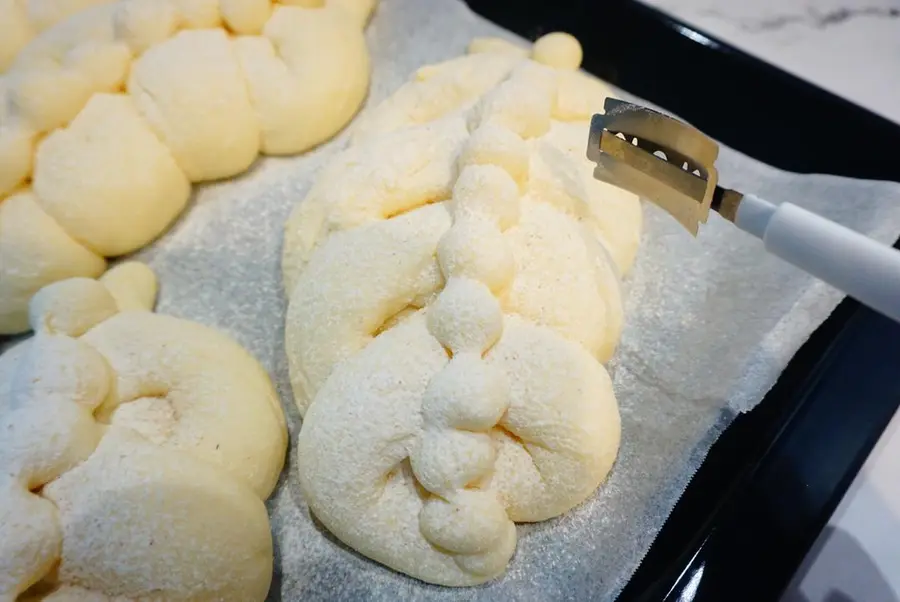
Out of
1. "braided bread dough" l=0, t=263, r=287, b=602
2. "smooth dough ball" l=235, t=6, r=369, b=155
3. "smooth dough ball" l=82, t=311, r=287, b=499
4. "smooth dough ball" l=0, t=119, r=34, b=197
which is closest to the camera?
"braided bread dough" l=0, t=263, r=287, b=602

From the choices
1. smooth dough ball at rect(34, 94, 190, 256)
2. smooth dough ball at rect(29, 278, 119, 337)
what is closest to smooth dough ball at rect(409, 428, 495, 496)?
smooth dough ball at rect(29, 278, 119, 337)

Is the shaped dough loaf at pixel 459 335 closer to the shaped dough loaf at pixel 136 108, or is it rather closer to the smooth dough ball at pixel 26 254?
the shaped dough loaf at pixel 136 108

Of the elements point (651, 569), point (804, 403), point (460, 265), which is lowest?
point (651, 569)

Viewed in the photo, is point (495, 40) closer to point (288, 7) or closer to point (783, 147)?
point (288, 7)

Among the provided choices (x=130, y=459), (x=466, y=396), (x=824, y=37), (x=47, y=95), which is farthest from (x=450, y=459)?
(x=824, y=37)

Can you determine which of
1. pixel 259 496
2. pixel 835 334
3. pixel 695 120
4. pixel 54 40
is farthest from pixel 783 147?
pixel 54 40

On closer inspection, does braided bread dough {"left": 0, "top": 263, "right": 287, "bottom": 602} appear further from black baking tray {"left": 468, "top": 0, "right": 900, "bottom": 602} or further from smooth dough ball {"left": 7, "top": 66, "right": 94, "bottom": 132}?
black baking tray {"left": 468, "top": 0, "right": 900, "bottom": 602}
